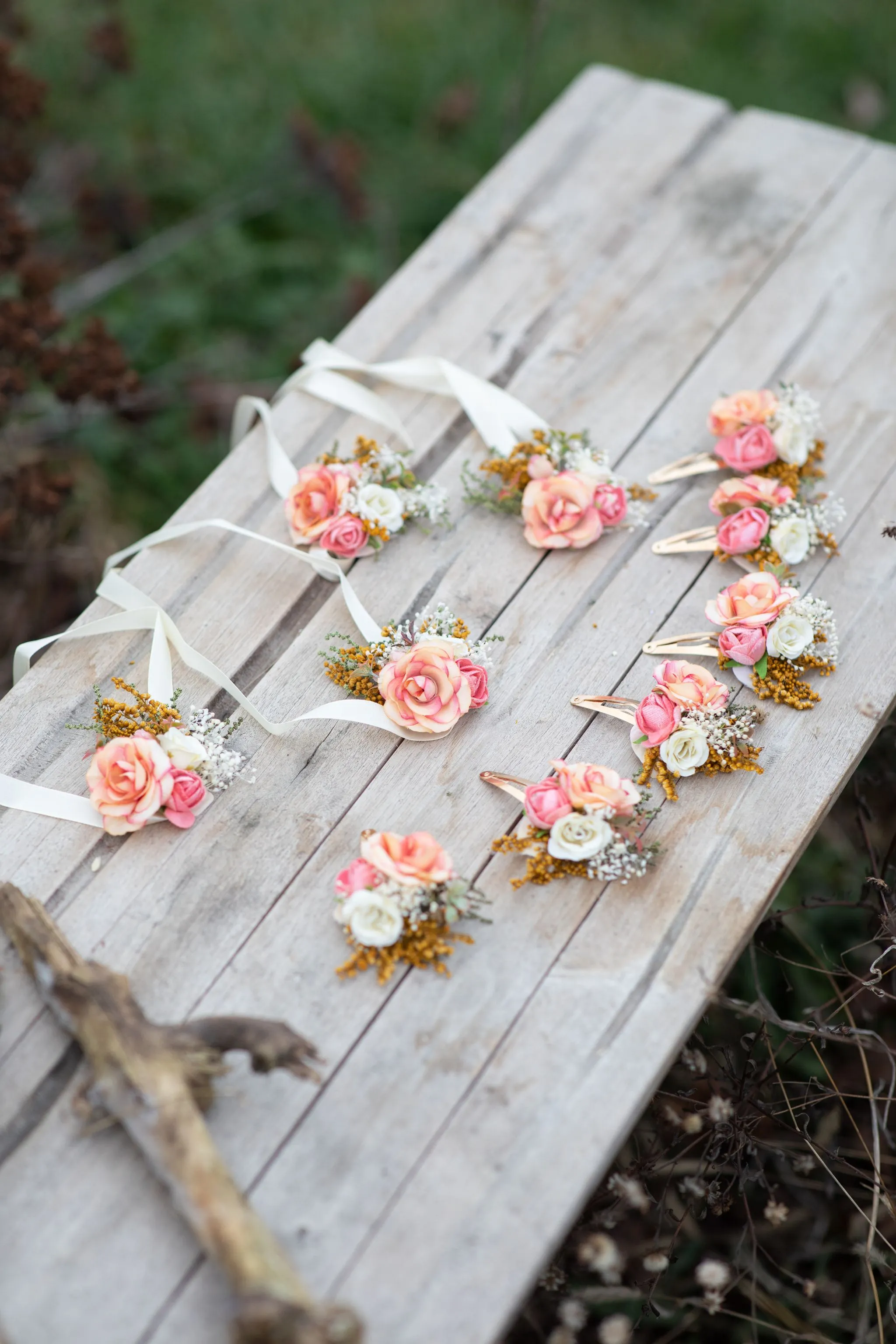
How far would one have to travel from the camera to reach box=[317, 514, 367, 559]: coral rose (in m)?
2.29

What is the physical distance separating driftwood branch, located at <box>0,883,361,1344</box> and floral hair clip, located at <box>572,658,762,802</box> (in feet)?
2.71

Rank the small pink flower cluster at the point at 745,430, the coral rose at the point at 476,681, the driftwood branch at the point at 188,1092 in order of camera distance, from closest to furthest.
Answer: the driftwood branch at the point at 188,1092 → the coral rose at the point at 476,681 → the small pink flower cluster at the point at 745,430

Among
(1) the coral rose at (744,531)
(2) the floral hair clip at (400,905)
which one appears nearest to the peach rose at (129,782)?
(2) the floral hair clip at (400,905)

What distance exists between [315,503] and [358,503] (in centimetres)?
10

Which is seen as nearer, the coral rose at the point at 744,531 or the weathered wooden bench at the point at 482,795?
the weathered wooden bench at the point at 482,795

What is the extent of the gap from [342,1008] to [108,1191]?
451mm

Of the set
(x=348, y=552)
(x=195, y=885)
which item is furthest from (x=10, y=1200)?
(x=348, y=552)

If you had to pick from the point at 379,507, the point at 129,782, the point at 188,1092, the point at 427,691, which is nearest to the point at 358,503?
the point at 379,507

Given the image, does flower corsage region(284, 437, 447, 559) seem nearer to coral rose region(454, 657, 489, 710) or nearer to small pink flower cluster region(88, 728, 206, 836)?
coral rose region(454, 657, 489, 710)

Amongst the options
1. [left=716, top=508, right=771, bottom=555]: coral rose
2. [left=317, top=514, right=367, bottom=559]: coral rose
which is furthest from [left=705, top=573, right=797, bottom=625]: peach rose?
[left=317, top=514, right=367, bottom=559]: coral rose

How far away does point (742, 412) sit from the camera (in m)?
2.42

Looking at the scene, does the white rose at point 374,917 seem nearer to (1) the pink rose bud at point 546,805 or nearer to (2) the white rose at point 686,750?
(1) the pink rose bud at point 546,805

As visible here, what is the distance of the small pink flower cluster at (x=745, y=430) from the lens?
238 cm

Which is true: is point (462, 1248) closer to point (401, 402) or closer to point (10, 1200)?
point (10, 1200)
